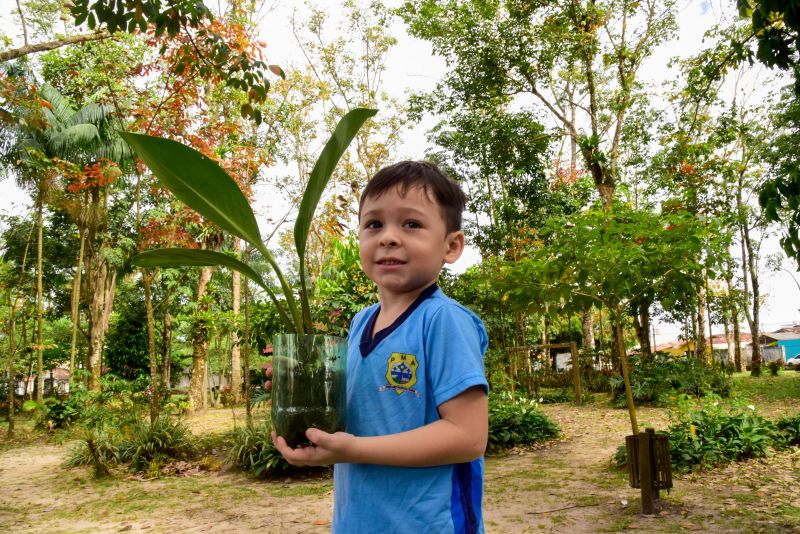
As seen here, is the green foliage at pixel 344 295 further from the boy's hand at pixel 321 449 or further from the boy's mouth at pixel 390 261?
the boy's hand at pixel 321 449

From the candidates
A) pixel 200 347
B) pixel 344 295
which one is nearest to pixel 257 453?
pixel 344 295

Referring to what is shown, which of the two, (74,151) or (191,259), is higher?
(74,151)

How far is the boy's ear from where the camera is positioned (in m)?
1.10

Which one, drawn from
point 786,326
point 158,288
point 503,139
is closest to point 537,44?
point 503,139

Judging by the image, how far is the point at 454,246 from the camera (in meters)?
1.12

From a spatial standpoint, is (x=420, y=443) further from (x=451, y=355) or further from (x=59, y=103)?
(x=59, y=103)

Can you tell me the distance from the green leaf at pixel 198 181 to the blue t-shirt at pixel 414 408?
31cm

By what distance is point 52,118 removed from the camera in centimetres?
1137

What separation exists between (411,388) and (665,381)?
429 inches

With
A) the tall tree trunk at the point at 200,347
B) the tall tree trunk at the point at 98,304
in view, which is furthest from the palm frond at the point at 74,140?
the tall tree trunk at the point at 200,347

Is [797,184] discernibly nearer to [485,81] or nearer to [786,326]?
[485,81]

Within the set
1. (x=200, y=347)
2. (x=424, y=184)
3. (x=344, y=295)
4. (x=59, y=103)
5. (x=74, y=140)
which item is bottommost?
(x=200, y=347)

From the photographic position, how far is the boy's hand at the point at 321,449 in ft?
2.63

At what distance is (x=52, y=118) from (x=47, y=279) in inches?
259
